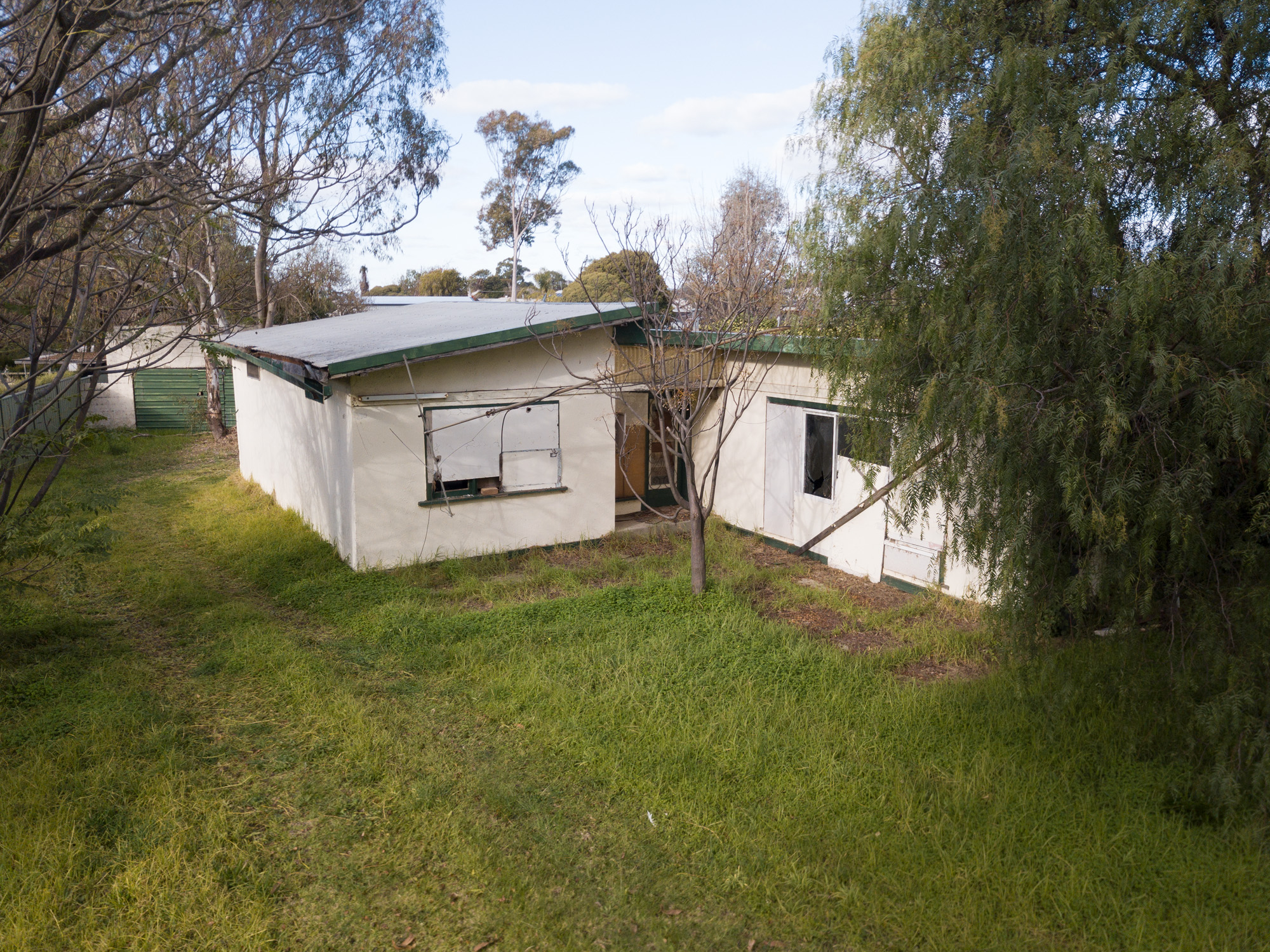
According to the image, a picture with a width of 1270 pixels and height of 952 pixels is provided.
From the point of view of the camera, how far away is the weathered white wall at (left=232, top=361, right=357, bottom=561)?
9734 millimetres

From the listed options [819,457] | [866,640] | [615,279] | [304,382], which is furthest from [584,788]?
[615,279]

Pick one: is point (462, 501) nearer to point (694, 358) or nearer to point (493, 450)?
point (493, 450)

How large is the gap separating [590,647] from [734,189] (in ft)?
68.4

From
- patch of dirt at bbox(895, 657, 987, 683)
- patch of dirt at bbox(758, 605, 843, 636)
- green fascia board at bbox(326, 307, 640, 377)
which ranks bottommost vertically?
patch of dirt at bbox(758, 605, 843, 636)

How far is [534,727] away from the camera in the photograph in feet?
19.4

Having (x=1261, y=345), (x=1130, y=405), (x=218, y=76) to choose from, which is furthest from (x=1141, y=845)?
(x=218, y=76)

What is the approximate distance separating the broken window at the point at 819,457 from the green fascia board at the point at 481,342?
8.59ft

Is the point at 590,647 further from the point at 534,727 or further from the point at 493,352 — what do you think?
the point at 493,352

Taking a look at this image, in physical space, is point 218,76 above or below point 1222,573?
above

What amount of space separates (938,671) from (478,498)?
5.61 m

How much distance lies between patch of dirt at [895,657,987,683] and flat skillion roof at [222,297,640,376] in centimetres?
467

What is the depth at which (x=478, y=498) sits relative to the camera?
10.2m

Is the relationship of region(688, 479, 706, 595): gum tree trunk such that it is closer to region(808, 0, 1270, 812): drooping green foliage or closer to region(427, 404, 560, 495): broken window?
region(427, 404, 560, 495): broken window

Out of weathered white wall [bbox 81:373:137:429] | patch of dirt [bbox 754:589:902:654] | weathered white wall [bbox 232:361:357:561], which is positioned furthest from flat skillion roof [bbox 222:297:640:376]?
weathered white wall [bbox 81:373:137:429]
